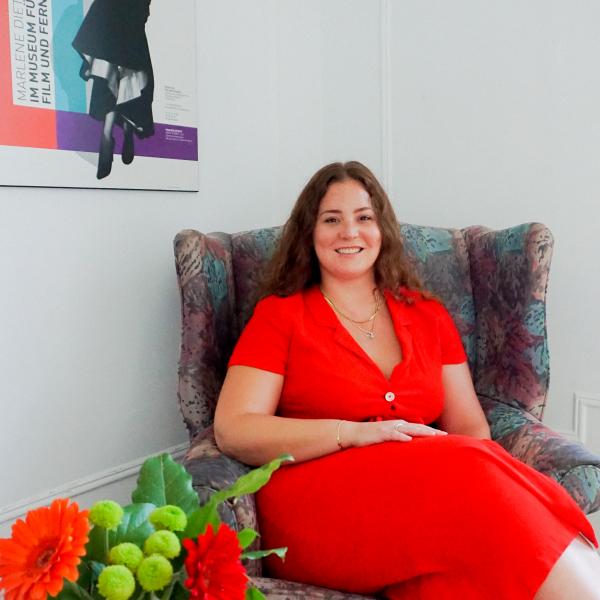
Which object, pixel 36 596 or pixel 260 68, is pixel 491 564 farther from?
pixel 260 68

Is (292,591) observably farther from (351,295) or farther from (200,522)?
(351,295)

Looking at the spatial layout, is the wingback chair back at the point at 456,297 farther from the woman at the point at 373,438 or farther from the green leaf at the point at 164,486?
the green leaf at the point at 164,486

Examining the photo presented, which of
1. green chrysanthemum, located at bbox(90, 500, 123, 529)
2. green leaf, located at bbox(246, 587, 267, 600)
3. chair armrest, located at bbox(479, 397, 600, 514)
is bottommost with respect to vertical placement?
chair armrest, located at bbox(479, 397, 600, 514)

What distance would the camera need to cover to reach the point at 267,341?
1.73m

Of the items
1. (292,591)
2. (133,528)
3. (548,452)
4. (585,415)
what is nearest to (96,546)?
(133,528)

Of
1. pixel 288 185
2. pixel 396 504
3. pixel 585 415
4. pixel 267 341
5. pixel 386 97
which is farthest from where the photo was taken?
pixel 288 185

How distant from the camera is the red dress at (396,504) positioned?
48.8 inches

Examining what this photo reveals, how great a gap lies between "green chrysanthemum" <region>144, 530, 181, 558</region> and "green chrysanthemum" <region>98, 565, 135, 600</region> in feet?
0.10

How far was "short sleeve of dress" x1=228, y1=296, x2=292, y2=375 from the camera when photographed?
1.71 meters

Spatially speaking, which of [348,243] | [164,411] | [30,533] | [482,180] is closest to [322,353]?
[348,243]

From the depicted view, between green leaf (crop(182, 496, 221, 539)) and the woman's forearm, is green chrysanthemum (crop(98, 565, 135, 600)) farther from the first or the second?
the woman's forearm

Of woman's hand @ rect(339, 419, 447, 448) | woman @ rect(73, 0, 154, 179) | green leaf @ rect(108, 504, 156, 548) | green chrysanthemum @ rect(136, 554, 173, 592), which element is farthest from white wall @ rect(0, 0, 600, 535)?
green chrysanthemum @ rect(136, 554, 173, 592)

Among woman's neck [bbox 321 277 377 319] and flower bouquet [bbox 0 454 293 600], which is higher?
woman's neck [bbox 321 277 377 319]

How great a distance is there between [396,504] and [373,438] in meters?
0.18
